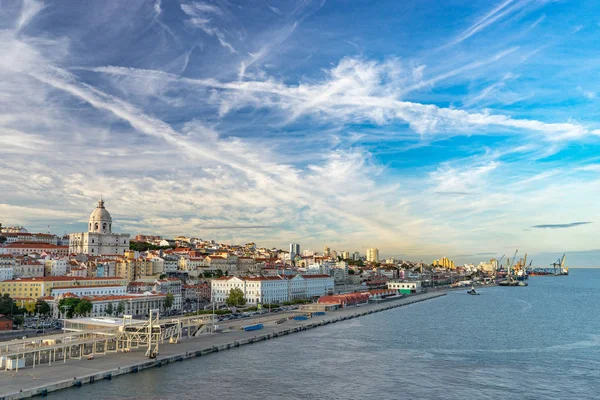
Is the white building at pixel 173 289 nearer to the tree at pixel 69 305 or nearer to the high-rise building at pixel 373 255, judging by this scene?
the tree at pixel 69 305

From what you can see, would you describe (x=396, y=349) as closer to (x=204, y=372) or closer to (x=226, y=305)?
(x=204, y=372)

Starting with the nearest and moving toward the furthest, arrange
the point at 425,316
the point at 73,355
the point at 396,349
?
the point at 73,355 → the point at 396,349 → the point at 425,316

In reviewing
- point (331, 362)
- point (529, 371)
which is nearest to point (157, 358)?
point (331, 362)

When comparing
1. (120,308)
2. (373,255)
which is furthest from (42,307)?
(373,255)

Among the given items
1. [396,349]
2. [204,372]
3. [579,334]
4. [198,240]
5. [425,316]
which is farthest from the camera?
[198,240]

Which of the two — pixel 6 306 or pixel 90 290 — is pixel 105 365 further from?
pixel 90 290

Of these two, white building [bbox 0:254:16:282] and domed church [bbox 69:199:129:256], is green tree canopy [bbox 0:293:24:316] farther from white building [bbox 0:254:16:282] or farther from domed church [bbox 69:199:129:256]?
domed church [bbox 69:199:129:256]
